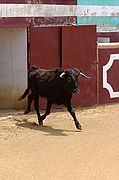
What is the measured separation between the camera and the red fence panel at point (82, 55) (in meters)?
11.4

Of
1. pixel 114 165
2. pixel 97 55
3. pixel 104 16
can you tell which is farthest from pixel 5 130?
pixel 104 16

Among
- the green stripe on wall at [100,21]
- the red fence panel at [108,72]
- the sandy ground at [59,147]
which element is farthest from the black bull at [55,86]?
the green stripe on wall at [100,21]

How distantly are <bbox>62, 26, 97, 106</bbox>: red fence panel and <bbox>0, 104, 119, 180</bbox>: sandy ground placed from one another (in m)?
1.10

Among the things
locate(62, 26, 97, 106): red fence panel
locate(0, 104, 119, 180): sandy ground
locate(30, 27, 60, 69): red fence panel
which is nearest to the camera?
locate(0, 104, 119, 180): sandy ground

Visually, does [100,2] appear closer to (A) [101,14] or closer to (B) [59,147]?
(A) [101,14]

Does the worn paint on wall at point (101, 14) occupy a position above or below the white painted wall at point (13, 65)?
above

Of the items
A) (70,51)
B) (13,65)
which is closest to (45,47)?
(70,51)

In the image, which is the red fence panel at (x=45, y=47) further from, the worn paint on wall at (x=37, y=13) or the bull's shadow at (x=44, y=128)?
the bull's shadow at (x=44, y=128)

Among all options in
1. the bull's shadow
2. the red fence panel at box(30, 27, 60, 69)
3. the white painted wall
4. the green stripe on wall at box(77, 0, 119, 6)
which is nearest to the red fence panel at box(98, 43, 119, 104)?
the red fence panel at box(30, 27, 60, 69)

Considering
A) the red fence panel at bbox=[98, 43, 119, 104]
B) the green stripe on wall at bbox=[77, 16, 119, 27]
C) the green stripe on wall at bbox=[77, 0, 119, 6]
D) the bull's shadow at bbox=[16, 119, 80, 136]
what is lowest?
the bull's shadow at bbox=[16, 119, 80, 136]

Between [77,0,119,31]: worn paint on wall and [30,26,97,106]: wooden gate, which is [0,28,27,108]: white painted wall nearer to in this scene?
[30,26,97,106]: wooden gate

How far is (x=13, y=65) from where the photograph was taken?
1134 centimetres

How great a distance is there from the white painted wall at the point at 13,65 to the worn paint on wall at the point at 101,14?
104 inches

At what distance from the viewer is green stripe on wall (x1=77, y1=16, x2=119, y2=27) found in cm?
1342
